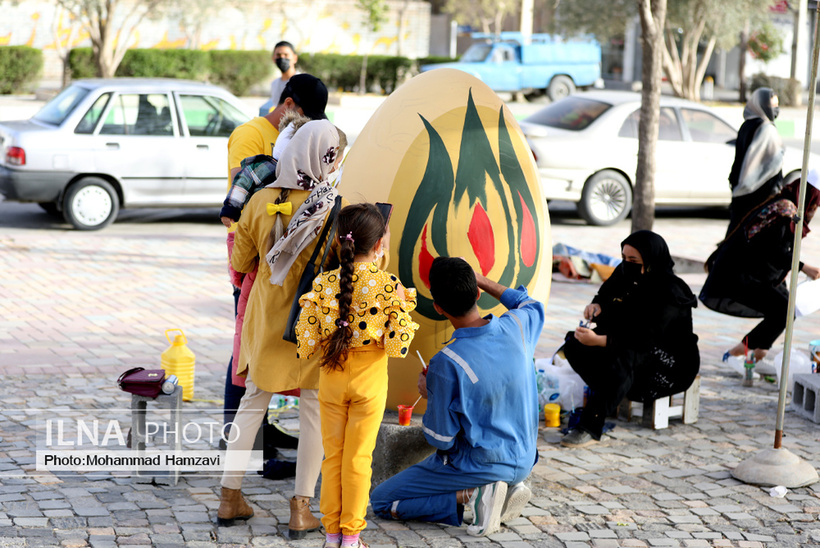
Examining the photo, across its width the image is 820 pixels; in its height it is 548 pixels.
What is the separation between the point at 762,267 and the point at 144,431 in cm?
392

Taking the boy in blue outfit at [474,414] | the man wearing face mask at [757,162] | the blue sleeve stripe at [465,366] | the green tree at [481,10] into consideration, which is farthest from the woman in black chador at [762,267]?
the green tree at [481,10]

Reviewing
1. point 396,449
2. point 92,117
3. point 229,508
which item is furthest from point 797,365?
point 92,117

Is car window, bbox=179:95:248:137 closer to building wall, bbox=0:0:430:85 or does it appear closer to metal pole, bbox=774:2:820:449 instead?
metal pole, bbox=774:2:820:449

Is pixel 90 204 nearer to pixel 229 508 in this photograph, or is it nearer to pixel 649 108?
pixel 649 108

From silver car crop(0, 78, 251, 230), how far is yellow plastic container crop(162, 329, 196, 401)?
17.9 ft

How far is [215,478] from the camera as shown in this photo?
14.5 feet

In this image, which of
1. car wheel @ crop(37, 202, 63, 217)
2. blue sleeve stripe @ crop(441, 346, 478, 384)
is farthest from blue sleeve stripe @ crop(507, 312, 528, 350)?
car wheel @ crop(37, 202, 63, 217)

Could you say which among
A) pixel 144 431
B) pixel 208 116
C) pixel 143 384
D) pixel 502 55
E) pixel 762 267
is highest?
pixel 502 55

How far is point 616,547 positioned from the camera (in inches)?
151

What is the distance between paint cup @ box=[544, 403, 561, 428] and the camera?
5242mm

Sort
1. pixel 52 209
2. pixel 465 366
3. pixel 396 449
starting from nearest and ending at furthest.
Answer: pixel 465 366 → pixel 396 449 → pixel 52 209

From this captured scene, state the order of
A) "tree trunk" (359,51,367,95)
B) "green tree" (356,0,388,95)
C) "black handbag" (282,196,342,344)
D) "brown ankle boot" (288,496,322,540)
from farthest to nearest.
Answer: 1. "green tree" (356,0,388,95)
2. "tree trunk" (359,51,367,95)
3. "brown ankle boot" (288,496,322,540)
4. "black handbag" (282,196,342,344)

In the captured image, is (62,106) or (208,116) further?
(208,116)

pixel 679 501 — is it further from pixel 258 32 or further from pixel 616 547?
pixel 258 32
